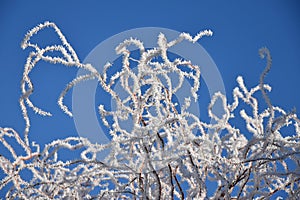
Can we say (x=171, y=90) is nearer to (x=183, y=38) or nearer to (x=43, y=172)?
(x=183, y=38)

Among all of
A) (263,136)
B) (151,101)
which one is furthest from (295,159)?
(151,101)

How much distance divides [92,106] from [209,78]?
15cm

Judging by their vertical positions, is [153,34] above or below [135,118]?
above

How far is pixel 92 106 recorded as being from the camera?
0.50 meters

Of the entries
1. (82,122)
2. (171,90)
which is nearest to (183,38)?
(171,90)

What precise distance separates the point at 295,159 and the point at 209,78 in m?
0.15

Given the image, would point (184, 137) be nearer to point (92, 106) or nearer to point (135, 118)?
point (135, 118)

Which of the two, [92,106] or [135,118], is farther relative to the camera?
A: [92,106]

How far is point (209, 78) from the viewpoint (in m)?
0.52

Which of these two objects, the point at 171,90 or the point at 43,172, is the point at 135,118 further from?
the point at 43,172

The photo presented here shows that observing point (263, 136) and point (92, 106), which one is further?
point (92, 106)

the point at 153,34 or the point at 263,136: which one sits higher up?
the point at 153,34

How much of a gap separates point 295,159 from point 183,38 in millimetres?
165

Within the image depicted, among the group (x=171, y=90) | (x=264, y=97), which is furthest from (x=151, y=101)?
(x=264, y=97)
